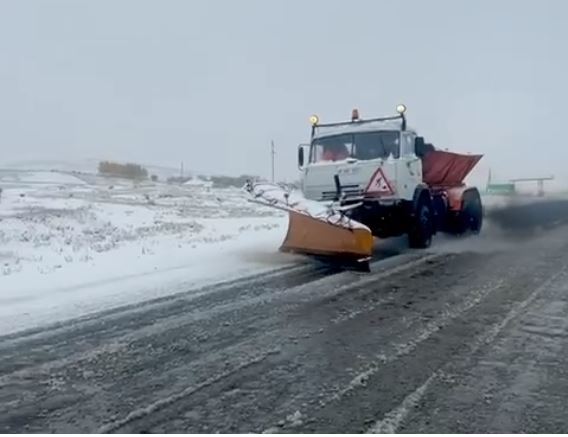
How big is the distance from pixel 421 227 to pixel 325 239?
11.2ft

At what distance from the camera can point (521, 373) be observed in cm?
484

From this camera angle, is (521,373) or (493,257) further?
(493,257)

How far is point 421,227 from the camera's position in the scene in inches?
550

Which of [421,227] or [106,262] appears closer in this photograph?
[106,262]

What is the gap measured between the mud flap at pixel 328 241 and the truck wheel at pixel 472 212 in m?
6.54

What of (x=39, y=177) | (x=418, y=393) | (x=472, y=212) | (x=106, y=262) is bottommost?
(x=106, y=262)

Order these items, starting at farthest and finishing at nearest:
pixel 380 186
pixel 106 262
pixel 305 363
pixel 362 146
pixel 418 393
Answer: pixel 362 146, pixel 380 186, pixel 106 262, pixel 305 363, pixel 418 393

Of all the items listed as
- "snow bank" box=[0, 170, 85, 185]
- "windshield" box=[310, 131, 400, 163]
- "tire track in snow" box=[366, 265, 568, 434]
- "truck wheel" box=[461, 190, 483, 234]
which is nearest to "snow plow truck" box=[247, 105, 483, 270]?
"windshield" box=[310, 131, 400, 163]

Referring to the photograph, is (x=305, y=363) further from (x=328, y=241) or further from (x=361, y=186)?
(x=361, y=186)

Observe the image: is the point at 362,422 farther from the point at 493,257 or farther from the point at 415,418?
the point at 493,257

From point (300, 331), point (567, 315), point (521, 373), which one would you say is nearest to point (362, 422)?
point (521, 373)

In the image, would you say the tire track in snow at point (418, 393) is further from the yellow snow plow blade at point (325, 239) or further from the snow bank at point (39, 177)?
the snow bank at point (39, 177)

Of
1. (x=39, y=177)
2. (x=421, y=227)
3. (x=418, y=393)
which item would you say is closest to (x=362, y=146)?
(x=421, y=227)

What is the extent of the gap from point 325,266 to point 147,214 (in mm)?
18824
